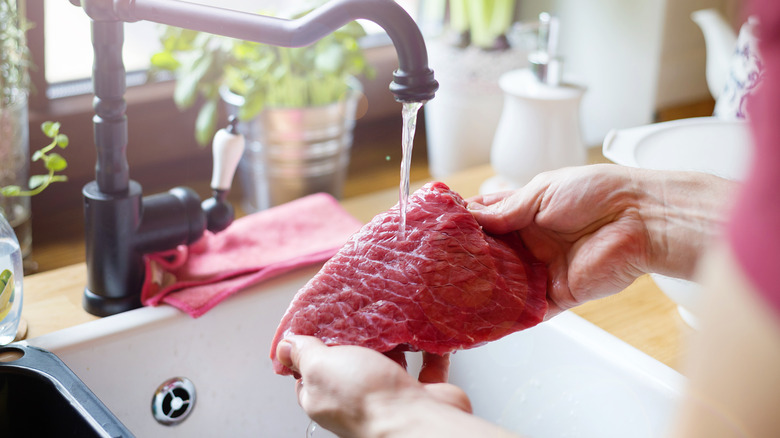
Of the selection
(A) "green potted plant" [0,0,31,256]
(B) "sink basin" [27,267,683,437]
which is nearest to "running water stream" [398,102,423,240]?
(B) "sink basin" [27,267,683,437]

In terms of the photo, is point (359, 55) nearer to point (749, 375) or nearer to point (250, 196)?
point (250, 196)

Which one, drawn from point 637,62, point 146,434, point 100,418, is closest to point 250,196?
point 146,434

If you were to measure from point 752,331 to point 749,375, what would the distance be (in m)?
0.02

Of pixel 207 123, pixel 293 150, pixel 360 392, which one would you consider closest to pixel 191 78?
pixel 207 123

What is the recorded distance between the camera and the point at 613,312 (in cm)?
97

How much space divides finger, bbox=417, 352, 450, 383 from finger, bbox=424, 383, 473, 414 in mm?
126

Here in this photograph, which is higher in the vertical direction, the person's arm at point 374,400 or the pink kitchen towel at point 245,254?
the person's arm at point 374,400

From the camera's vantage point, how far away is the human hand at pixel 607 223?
0.75 metres

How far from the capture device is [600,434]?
2.70 ft

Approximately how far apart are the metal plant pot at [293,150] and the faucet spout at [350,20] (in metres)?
0.57

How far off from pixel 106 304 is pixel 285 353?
34cm

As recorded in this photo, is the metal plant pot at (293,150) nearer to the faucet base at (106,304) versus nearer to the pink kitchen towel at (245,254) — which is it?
the pink kitchen towel at (245,254)

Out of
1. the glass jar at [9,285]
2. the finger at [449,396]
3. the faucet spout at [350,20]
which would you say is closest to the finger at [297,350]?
the finger at [449,396]

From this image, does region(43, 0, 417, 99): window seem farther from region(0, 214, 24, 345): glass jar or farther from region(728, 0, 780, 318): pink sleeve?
region(728, 0, 780, 318): pink sleeve
